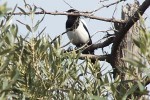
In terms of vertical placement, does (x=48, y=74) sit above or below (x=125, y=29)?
below

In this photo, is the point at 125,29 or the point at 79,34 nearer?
the point at 125,29

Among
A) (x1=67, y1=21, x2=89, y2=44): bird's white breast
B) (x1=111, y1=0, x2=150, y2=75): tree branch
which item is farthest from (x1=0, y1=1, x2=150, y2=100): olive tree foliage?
(x1=67, y1=21, x2=89, y2=44): bird's white breast

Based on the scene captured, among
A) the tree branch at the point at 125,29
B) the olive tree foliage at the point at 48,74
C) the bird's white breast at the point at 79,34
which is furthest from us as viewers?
the bird's white breast at the point at 79,34

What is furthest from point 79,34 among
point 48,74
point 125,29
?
point 48,74

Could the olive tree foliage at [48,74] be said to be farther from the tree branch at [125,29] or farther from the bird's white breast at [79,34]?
the bird's white breast at [79,34]

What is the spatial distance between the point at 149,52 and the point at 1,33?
47 centimetres

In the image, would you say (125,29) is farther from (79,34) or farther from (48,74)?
(79,34)

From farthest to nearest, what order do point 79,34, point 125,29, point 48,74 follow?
point 79,34 < point 125,29 < point 48,74

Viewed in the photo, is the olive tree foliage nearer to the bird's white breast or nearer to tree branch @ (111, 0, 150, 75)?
tree branch @ (111, 0, 150, 75)

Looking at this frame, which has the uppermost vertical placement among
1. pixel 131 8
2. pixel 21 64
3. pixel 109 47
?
pixel 131 8

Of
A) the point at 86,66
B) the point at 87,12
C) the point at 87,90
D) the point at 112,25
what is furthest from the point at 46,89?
the point at 112,25

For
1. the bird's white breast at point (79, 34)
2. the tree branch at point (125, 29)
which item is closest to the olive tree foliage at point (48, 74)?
the tree branch at point (125, 29)

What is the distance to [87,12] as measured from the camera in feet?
11.2

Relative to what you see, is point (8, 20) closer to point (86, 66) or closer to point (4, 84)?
point (4, 84)
